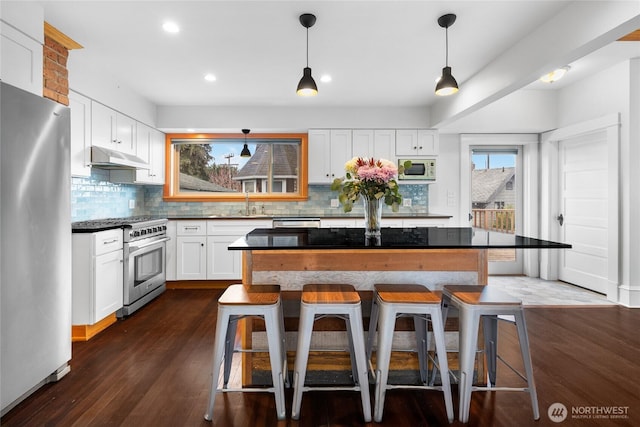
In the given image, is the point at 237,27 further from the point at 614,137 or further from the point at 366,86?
the point at 614,137

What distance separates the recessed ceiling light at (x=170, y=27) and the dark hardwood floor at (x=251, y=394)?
250 centimetres

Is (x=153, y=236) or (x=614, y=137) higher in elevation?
(x=614, y=137)

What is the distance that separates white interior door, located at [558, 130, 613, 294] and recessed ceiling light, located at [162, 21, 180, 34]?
4.79 m

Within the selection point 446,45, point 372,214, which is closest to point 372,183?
point 372,214

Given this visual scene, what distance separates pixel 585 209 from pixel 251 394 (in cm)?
467

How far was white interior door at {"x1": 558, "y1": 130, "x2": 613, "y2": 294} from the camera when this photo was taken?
13.9 ft

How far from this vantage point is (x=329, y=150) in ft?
16.1

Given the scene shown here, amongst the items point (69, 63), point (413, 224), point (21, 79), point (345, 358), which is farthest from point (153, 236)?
point (413, 224)

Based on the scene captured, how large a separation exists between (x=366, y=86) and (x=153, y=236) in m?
3.02

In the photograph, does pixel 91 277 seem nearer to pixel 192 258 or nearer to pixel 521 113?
pixel 192 258

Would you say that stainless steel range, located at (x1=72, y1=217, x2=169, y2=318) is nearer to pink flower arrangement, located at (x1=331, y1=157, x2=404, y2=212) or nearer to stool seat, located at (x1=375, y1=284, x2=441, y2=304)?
pink flower arrangement, located at (x1=331, y1=157, x2=404, y2=212)

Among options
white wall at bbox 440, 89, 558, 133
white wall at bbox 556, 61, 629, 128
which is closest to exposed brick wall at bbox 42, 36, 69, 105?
white wall at bbox 440, 89, 558, 133

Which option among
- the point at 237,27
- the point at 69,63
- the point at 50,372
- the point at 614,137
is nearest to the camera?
the point at 50,372

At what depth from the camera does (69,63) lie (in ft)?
9.98
